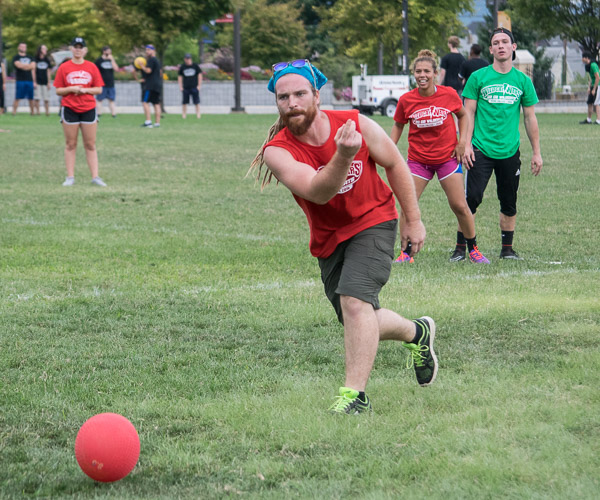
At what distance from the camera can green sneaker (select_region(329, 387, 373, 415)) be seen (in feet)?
14.4

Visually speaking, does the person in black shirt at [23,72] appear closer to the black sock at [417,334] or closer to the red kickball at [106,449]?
the black sock at [417,334]

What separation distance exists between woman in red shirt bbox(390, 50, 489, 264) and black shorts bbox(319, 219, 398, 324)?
3907 mm

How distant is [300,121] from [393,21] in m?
46.8

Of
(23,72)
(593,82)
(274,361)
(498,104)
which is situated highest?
(23,72)

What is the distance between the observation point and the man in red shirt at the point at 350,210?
4.37 m

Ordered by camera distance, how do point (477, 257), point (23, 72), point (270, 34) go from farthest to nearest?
point (270, 34) < point (23, 72) < point (477, 257)

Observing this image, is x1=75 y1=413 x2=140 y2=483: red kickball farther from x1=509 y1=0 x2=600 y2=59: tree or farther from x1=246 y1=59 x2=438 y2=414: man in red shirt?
x1=509 y1=0 x2=600 y2=59: tree

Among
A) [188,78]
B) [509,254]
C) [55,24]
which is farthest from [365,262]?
[55,24]

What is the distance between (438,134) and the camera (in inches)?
342

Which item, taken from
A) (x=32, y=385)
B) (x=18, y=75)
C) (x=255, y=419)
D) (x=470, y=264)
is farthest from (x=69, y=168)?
(x=18, y=75)

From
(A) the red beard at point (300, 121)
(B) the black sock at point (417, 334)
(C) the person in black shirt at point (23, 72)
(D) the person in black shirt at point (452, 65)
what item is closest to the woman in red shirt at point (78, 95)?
(B) the black sock at point (417, 334)

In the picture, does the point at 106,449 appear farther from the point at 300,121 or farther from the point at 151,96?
the point at 151,96

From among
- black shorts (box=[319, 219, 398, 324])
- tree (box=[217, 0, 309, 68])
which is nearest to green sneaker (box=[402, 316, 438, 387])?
black shorts (box=[319, 219, 398, 324])

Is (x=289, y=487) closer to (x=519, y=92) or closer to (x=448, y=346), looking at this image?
(x=448, y=346)
